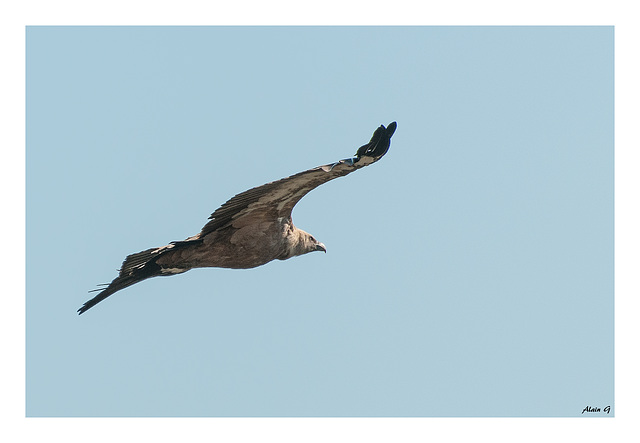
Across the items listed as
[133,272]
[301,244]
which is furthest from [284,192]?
[133,272]

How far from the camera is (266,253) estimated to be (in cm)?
1248

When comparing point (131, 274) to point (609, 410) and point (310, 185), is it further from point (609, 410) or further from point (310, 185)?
point (609, 410)

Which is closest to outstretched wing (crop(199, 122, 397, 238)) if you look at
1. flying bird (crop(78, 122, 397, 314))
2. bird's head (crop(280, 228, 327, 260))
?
flying bird (crop(78, 122, 397, 314))

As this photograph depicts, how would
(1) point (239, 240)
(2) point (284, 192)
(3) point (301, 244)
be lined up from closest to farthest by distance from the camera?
(2) point (284, 192)
(1) point (239, 240)
(3) point (301, 244)

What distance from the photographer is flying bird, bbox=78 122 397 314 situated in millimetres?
11719

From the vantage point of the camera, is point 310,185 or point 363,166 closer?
point 363,166

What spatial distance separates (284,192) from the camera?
1173 centimetres

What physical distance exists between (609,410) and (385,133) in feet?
20.8

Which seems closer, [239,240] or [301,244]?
[239,240]

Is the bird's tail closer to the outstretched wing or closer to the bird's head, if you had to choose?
the outstretched wing

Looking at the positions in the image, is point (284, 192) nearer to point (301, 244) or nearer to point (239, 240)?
point (239, 240)

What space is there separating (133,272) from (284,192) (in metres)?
2.47

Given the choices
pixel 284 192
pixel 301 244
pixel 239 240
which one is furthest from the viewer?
pixel 301 244
